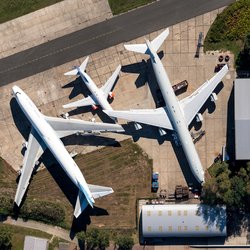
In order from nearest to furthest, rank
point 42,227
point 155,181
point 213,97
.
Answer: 1. point 213,97
2. point 155,181
3. point 42,227

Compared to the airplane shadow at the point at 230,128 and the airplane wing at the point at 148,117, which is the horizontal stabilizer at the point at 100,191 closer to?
the airplane wing at the point at 148,117

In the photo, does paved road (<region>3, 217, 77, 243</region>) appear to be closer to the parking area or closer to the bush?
the bush

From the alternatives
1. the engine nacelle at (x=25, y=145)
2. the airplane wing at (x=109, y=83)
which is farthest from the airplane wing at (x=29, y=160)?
the airplane wing at (x=109, y=83)

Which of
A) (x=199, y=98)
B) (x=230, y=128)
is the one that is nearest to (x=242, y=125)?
(x=230, y=128)

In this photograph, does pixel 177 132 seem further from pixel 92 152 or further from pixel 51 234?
pixel 51 234

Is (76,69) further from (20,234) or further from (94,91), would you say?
(20,234)

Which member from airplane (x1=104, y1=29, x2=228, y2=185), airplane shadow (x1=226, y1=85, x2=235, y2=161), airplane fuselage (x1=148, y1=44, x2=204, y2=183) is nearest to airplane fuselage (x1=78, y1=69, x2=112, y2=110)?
airplane (x1=104, y1=29, x2=228, y2=185)

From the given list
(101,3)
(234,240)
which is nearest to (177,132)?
(234,240)
